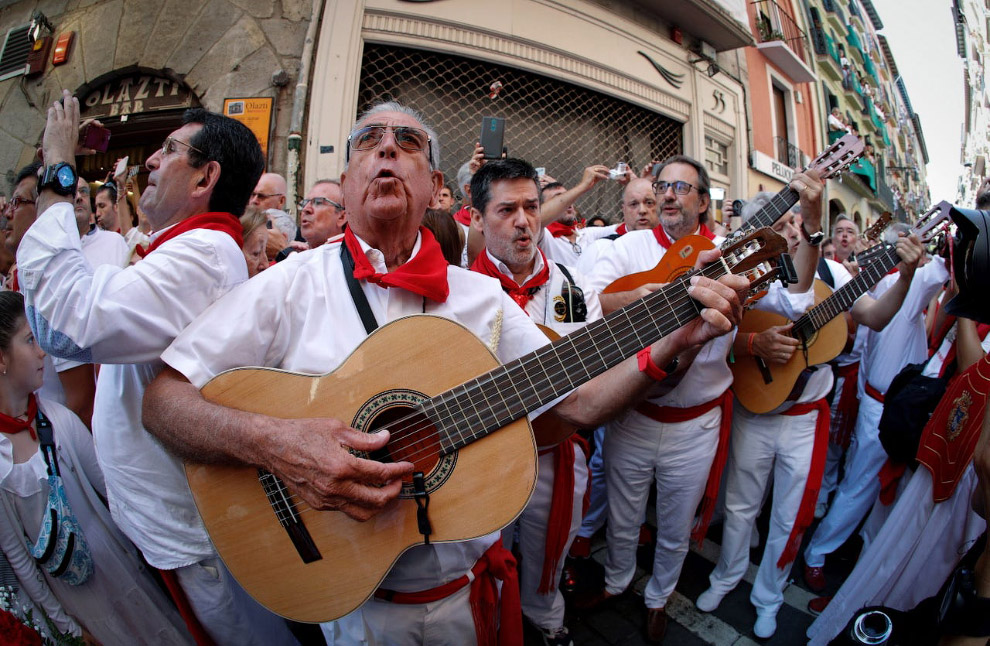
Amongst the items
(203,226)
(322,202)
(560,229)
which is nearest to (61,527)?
(203,226)

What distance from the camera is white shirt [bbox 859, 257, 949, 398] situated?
330cm

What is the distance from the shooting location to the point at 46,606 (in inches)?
65.0

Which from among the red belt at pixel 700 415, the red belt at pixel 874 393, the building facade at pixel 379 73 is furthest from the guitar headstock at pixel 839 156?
the building facade at pixel 379 73

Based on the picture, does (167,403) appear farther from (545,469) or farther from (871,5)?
(871,5)

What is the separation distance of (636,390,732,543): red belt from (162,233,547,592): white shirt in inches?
61.7

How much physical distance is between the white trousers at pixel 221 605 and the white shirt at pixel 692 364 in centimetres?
218

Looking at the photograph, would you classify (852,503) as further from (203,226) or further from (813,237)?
(203,226)

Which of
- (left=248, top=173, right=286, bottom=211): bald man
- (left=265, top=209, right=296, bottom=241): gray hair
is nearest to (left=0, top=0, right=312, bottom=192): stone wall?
(left=248, top=173, right=286, bottom=211): bald man

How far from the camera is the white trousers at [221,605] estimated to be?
68.3 inches

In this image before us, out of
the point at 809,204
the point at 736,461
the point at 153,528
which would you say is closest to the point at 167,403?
the point at 153,528

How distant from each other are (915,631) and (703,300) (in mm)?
1600

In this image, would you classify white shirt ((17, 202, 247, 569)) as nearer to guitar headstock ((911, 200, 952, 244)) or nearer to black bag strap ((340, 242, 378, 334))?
black bag strap ((340, 242, 378, 334))

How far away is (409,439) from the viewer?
1400mm

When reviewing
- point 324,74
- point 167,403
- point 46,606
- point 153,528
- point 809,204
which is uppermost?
point 324,74
